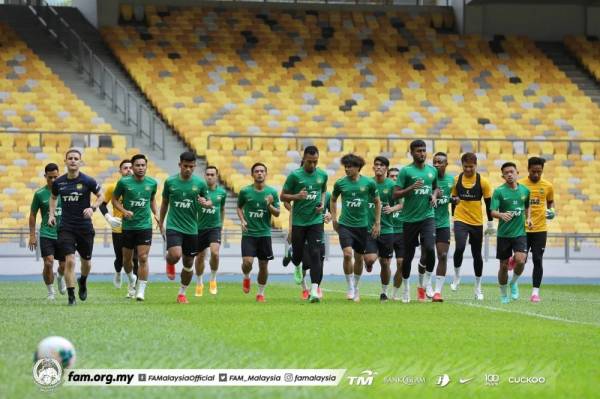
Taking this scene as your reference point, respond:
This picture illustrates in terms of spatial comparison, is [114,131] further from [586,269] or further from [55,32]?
[586,269]

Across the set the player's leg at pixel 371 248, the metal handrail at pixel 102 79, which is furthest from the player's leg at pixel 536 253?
the metal handrail at pixel 102 79

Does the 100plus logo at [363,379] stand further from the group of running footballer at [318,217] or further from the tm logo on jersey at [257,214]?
the tm logo on jersey at [257,214]

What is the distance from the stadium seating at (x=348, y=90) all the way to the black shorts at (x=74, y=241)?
15.8m

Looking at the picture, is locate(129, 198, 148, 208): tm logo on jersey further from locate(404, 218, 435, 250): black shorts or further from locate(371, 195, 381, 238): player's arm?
locate(404, 218, 435, 250): black shorts

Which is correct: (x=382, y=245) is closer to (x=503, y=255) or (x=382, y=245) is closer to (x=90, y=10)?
(x=503, y=255)

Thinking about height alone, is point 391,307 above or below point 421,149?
below

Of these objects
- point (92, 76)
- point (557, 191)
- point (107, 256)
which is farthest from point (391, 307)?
point (92, 76)

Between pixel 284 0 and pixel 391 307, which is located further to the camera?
pixel 284 0

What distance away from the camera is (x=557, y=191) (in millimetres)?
34344

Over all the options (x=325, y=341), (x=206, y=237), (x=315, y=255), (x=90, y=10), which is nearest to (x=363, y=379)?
(x=325, y=341)

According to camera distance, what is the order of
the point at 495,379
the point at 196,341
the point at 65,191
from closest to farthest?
the point at 495,379 → the point at 196,341 → the point at 65,191

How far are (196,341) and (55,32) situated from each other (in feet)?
101

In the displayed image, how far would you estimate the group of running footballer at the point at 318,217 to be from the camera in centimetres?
1764

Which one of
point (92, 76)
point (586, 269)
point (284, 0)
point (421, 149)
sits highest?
point (284, 0)
